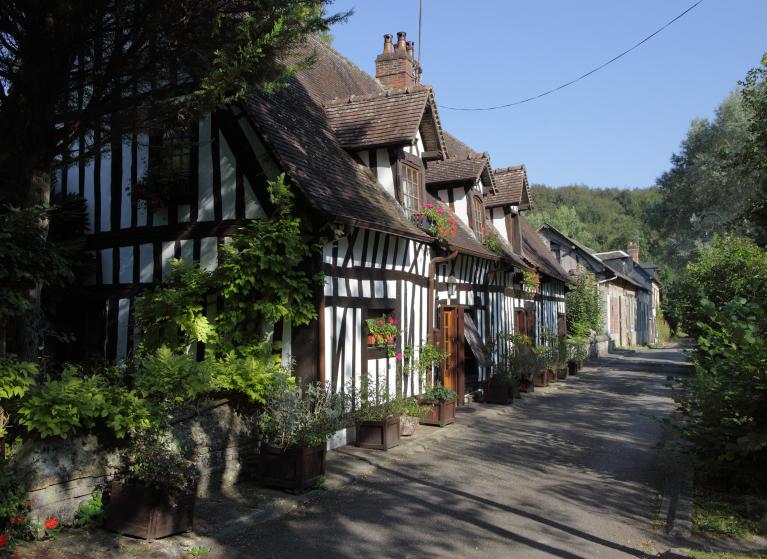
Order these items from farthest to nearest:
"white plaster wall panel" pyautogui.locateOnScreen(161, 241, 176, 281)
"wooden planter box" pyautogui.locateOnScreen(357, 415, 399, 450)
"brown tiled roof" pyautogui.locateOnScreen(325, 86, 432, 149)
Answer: "brown tiled roof" pyautogui.locateOnScreen(325, 86, 432, 149)
"white plaster wall panel" pyautogui.locateOnScreen(161, 241, 176, 281)
"wooden planter box" pyautogui.locateOnScreen(357, 415, 399, 450)

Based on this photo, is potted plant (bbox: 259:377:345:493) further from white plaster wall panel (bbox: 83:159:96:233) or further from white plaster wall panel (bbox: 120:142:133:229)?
white plaster wall panel (bbox: 83:159:96:233)

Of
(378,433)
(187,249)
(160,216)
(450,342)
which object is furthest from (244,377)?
(450,342)

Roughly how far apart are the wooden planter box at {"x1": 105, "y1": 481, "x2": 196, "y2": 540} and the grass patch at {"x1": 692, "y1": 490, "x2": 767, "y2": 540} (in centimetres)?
450

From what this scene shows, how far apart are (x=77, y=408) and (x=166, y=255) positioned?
4209 millimetres

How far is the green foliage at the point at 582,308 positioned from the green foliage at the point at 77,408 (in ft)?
69.5

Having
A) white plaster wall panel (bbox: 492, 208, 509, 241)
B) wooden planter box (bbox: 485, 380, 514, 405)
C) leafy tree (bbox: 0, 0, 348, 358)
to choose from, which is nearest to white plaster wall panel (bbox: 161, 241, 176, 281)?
leafy tree (bbox: 0, 0, 348, 358)

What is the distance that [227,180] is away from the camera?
322 inches

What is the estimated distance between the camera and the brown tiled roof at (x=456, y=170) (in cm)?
1319

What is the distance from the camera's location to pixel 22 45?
5.29 m

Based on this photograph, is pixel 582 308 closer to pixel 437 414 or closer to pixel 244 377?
pixel 437 414

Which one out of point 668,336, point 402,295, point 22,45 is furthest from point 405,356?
point 668,336

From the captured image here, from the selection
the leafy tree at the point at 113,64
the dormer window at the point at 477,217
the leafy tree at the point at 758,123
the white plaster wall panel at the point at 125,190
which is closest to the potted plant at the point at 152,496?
the leafy tree at the point at 113,64

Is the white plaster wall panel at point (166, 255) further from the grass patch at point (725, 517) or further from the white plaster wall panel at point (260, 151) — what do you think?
the grass patch at point (725, 517)

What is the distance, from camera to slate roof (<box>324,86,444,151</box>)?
1008 cm
